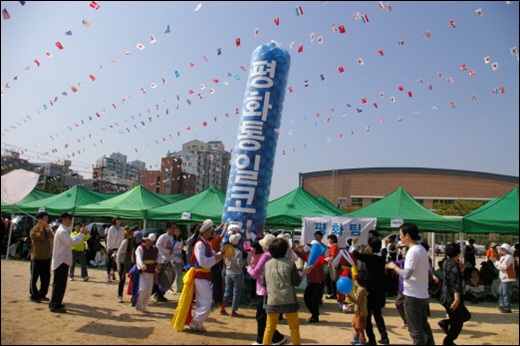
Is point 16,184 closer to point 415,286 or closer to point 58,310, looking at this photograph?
point 58,310

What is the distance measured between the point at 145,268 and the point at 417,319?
4644mm

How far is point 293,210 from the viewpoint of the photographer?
1277cm

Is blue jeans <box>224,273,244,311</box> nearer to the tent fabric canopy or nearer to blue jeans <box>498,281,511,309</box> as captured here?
the tent fabric canopy

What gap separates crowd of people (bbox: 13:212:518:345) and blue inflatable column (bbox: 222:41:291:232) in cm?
53

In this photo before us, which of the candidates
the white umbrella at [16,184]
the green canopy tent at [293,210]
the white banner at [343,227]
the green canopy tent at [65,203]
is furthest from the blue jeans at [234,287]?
the green canopy tent at [65,203]

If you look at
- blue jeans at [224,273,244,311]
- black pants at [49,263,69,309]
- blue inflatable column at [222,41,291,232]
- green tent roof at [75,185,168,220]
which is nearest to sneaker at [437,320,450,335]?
blue jeans at [224,273,244,311]

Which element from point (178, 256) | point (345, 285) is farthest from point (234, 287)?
point (345, 285)

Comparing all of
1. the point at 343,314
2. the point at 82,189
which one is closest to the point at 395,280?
the point at 343,314

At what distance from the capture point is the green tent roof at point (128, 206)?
1424cm

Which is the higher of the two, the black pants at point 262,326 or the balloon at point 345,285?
the balloon at point 345,285

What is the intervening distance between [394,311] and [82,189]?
13.7 m

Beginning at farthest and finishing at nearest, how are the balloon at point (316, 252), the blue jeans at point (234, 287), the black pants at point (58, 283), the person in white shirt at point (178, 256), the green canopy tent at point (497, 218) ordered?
the green canopy tent at point (497, 218)
the person in white shirt at point (178, 256)
the blue jeans at point (234, 287)
the balloon at point (316, 252)
the black pants at point (58, 283)

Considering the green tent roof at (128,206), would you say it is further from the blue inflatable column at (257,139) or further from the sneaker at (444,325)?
the sneaker at (444,325)

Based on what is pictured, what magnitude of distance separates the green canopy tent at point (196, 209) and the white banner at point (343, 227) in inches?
122
